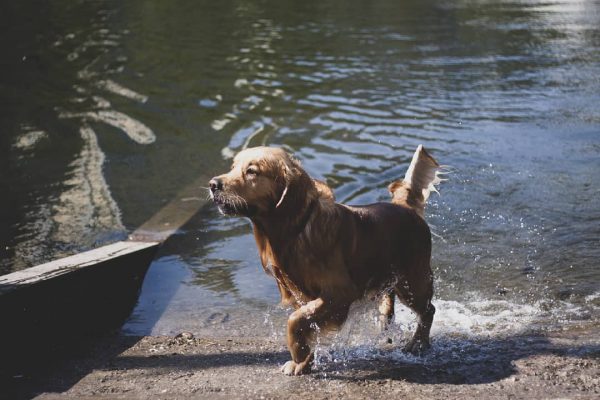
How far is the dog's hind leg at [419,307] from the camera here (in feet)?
20.4

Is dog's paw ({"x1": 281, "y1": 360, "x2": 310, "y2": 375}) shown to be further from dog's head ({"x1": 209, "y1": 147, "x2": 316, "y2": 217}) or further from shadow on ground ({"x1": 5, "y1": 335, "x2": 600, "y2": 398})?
dog's head ({"x1": 209, "y1": 147, "x2": 316, "y2": 217})

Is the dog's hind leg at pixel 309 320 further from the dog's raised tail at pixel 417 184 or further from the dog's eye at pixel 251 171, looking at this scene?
the dog's raised tail at pixel 417 184

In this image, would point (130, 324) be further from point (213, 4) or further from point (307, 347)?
point (213, 4)

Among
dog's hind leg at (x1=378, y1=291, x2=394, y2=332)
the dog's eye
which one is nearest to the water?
dog's hind leg at (x1=378, y1=291, x2=394, y2=332)

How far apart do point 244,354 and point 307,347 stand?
82 centimetres

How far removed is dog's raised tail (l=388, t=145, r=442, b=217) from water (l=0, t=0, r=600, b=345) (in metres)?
0.95

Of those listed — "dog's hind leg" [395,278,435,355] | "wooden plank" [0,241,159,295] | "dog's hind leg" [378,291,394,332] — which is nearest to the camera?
"dog's hind leg" [395,278,435,355]

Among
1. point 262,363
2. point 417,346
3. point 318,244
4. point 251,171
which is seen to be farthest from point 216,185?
point 417,346

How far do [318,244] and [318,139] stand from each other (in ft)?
22.6

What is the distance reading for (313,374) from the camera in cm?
595

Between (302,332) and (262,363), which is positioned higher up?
(302,332)

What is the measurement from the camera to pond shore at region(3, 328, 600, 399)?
5570 mm

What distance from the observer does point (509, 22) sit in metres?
22.8

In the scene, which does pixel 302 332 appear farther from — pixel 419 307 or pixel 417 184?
pixel 417 184
